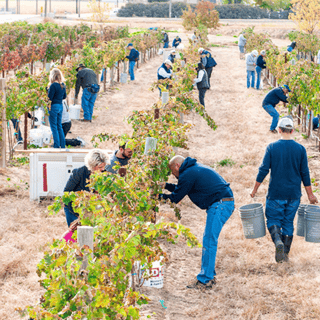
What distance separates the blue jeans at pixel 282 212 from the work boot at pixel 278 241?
5 centimetres

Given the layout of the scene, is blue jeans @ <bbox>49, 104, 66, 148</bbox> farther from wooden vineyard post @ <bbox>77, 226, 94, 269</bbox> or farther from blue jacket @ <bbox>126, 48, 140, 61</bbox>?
blue jacket @ <bbox>126, 48, 140, 61</bbox>

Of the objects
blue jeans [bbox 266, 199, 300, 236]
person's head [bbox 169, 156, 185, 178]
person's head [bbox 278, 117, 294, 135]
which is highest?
person's head [bbox 278, 117, 294, 135]

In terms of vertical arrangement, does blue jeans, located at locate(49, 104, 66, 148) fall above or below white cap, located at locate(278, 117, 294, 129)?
below

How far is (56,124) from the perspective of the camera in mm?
9102

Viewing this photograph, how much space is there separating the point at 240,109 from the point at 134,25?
145 feet

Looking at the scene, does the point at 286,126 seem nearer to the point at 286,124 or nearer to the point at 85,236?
the point at 286,124

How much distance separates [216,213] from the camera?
16.0 feet

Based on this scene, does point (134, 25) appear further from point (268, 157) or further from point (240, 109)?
point (268, 157)

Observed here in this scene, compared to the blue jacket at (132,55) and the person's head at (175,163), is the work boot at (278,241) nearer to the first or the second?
the person's head at (175,163)

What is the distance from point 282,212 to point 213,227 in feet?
3.28

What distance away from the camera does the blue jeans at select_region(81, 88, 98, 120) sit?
11.9m

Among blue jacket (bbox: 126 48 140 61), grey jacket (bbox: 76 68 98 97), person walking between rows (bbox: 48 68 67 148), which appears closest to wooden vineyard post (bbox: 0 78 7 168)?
→ person walking between rows (bbox: 48 68 67 148)

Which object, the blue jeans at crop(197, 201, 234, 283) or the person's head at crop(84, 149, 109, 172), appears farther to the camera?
the blue jeans at crop(197, 201, 234, 283)

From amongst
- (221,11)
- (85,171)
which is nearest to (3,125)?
(85,171)
